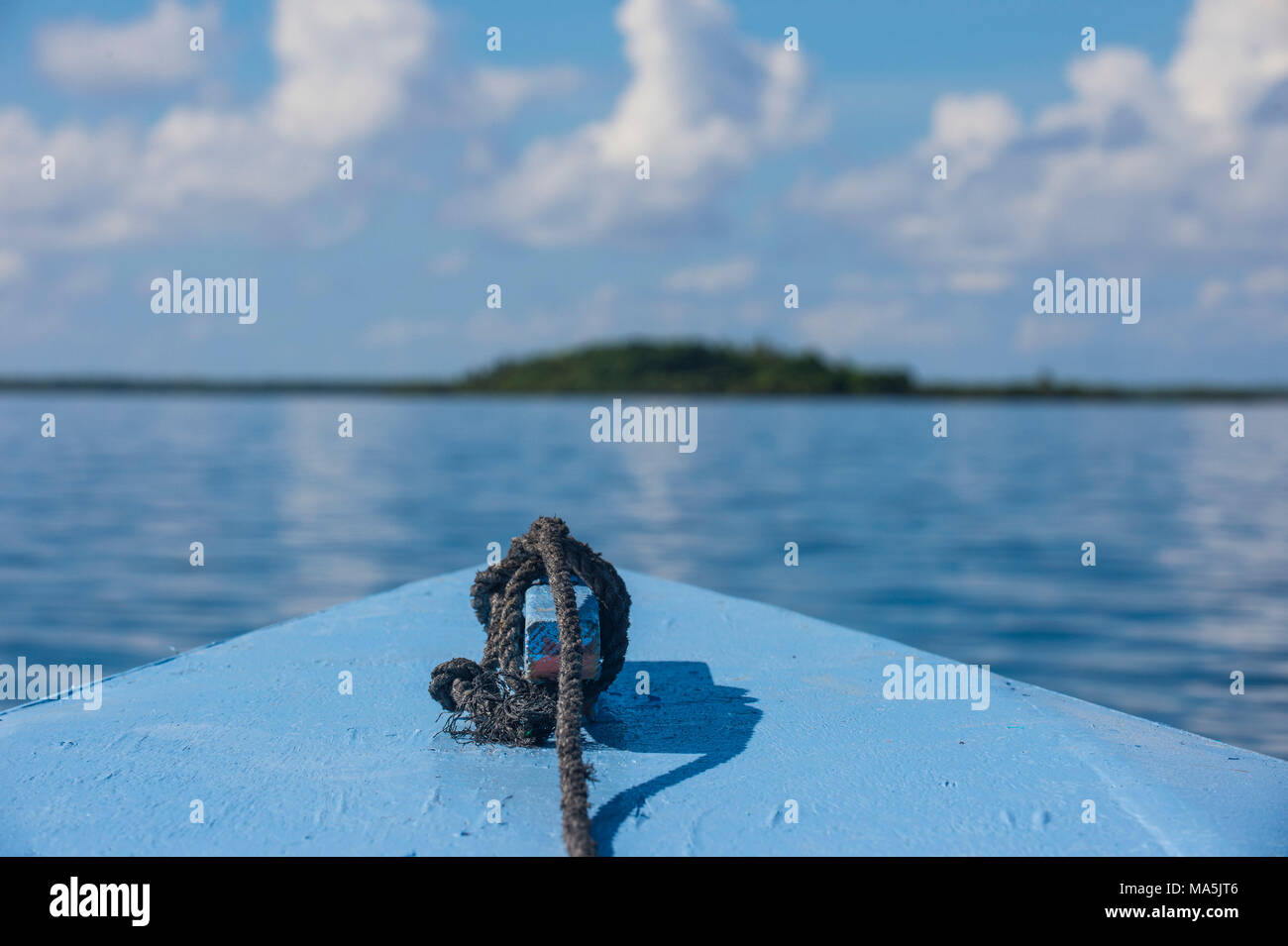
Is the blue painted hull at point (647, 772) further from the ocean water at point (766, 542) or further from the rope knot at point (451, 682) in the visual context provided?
the ocean water at point (766, 542)

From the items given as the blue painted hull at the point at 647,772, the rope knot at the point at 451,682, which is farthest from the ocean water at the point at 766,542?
the rope knot at the point at 451,682

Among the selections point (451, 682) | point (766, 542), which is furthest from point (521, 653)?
point (766, 542)

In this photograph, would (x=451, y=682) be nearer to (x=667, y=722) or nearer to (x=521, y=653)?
(x=521, y=653)

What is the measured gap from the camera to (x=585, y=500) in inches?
891

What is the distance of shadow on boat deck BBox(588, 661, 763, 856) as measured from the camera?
9.57ft

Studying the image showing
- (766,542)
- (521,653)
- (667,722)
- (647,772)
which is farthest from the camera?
(766,542)

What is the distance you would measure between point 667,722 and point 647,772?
45 centimetres

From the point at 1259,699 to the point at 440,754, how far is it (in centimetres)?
851

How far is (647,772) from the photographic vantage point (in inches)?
122

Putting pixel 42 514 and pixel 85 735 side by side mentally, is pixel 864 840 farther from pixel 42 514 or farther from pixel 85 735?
pixel 42 514

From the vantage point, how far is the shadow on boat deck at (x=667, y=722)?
2916mm

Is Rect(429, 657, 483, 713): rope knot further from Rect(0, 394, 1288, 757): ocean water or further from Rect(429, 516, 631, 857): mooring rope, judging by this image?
Rect(0, 394, 1288, 757): ocean water

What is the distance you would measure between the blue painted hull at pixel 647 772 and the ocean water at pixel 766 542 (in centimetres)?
564

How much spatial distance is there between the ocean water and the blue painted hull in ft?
18.5
